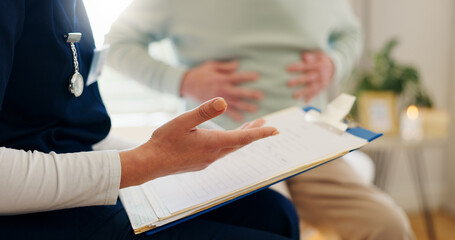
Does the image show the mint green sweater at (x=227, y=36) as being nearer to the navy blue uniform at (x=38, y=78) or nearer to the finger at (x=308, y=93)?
the finger at (x=308, y=93)

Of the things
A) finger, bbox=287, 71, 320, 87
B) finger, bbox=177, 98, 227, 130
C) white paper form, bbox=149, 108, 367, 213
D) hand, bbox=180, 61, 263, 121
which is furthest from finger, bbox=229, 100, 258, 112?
finger, bbox=177, 98, 227, 130

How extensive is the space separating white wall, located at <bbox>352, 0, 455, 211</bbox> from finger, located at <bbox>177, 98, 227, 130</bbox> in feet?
5.73

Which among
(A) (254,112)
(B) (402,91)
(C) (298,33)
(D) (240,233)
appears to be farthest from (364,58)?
(D) (240,233)

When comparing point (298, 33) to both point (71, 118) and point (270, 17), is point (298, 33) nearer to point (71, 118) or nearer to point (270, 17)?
point (270, 17)

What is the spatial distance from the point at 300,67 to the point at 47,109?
0.75m

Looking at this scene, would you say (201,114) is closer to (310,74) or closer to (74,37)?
(74,37)

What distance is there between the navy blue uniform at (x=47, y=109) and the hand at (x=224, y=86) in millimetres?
508

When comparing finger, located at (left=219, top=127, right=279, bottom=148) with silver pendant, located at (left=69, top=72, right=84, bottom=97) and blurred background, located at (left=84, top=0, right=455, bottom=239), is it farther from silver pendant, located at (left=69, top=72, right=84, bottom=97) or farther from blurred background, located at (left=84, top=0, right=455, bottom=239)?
blurred background, located at (left=84, top=0, right=455, bottom=239)

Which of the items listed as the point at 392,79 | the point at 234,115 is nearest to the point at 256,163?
the point at 234,115

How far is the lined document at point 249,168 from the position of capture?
624mm

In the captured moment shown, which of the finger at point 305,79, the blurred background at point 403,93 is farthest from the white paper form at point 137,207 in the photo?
the blurred background at point 403,93

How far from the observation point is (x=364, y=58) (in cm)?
215

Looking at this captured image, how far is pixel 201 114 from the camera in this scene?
54cm

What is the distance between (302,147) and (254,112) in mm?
470
